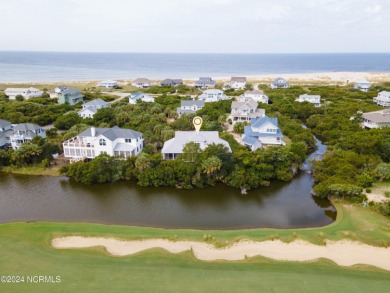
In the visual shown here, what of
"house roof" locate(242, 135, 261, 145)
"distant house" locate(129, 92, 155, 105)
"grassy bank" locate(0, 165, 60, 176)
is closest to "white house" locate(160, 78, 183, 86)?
"distant house" locate(129, 92, 155, 105)

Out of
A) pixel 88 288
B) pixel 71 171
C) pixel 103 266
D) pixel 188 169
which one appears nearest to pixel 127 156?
pixel 71 171

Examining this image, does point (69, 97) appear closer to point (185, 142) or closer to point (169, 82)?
point (169, 82)

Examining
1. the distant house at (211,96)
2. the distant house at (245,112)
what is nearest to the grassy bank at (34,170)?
the distant house at (245,112)

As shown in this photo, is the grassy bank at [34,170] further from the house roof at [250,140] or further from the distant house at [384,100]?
the distant house at [384,100]

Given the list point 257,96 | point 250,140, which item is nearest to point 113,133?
point 250,140

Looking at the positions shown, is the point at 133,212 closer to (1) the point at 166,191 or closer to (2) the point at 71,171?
(1) the point at 166,191

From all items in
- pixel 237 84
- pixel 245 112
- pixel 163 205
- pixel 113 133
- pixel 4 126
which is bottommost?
pixel 163 205
